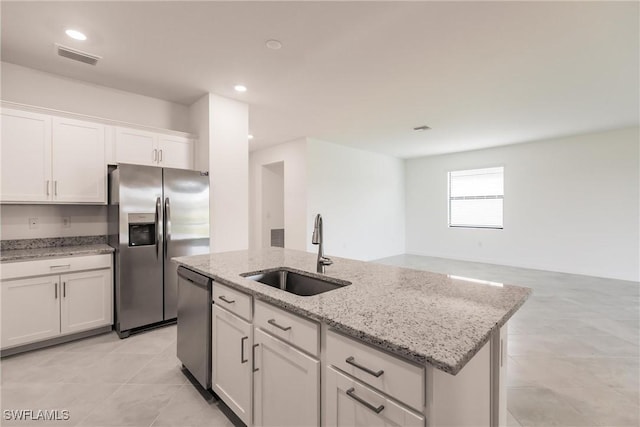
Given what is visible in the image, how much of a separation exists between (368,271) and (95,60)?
10.4 ft

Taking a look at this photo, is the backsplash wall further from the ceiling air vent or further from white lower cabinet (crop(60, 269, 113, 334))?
the ceiling air vent

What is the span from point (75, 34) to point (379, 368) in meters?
3.27

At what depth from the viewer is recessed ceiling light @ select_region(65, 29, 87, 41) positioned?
232 cm

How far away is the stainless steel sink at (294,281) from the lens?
1.78m

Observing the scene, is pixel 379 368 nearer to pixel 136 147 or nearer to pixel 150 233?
pixel 150 233

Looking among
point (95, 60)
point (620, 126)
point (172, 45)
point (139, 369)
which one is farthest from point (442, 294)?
point (620, 126)

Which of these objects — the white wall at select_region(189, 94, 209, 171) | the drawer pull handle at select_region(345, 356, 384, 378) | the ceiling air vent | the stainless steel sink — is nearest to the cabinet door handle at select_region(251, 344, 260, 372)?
the stainless steel sink

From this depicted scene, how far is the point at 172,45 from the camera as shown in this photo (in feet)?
8.23

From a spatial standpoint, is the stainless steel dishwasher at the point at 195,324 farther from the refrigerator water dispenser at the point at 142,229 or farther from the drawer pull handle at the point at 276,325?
the refrigerator water dispenser at the point at 142,229

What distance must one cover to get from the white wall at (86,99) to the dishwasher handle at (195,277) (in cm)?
242

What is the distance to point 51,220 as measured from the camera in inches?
120

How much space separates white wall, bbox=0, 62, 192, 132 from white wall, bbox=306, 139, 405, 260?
2.74 m

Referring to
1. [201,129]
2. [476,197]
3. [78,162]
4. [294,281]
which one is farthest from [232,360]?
[476,197]

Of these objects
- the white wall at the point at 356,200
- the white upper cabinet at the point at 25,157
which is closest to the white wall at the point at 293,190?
the white wall at the point at 356,200
